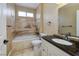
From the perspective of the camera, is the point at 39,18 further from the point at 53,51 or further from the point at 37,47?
the point at 53,51

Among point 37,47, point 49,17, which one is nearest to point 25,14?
point 49,17

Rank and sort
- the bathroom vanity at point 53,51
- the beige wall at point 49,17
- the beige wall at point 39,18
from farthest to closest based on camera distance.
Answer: the beige wall at point 39,18 < the beige wall at point 49,17 < the bathroom vanity at point 53,51

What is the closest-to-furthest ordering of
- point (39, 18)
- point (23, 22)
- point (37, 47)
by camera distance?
point (37, 47) → point (39, 18) → point (23, 22)

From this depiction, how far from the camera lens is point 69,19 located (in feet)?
6.64

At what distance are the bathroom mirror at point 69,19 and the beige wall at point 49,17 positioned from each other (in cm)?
23

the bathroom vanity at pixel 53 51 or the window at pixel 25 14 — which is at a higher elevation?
the window at pixel 25 14

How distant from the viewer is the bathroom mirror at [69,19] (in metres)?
1.84

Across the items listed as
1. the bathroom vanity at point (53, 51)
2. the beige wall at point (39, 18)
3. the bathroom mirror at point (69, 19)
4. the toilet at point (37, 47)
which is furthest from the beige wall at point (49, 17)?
the bathroom vanity at point (53, 51)

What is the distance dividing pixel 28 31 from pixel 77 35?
1.77 m

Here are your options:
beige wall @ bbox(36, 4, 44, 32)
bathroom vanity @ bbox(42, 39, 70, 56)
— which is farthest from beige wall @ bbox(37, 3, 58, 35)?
bathroom vanity @ bbox(42, 39, 70, 56)

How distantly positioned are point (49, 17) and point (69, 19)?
86cm

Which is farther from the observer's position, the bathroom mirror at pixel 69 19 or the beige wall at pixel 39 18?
the beige wall at pixel 39 18

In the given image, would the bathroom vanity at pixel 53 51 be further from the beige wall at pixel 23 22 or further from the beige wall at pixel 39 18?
the beige wall at pixel 23 22

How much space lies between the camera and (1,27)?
1584 millimetres
